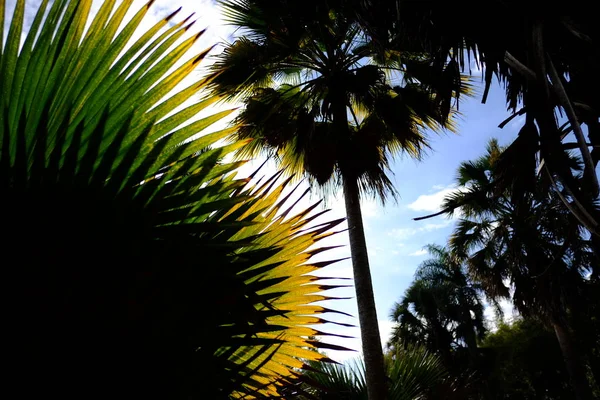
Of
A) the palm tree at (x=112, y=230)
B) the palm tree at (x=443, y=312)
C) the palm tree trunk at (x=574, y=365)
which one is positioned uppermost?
the palm tree at (x=443, y=312)

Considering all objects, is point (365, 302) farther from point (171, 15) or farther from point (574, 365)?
point (574, 365)

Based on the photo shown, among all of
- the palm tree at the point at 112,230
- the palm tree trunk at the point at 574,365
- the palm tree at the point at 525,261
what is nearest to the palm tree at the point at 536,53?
the palm tree at the point at 112,230

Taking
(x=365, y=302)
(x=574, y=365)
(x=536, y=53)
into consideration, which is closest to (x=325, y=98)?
(x=365, y=302)

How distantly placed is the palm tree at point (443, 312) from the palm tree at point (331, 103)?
16876 mm

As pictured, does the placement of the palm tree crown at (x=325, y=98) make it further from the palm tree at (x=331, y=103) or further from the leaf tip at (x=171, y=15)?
the leaf tip at (x=171, y=15)

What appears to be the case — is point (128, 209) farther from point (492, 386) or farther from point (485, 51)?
point (492, 386)

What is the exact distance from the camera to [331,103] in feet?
22.7

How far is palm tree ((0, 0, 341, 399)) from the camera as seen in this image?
726 mm

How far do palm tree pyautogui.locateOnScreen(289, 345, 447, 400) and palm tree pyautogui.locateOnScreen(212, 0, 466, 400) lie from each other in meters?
0.80

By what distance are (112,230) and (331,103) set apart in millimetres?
6274

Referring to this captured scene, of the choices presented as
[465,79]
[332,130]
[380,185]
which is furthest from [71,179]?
[465,79]

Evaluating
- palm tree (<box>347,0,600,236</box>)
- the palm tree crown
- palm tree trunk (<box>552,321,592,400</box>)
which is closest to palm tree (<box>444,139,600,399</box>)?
palm tree trunk (<box>552,321,592,400</box>)

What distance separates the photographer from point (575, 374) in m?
12.7

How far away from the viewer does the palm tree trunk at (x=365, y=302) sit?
18.0ft
